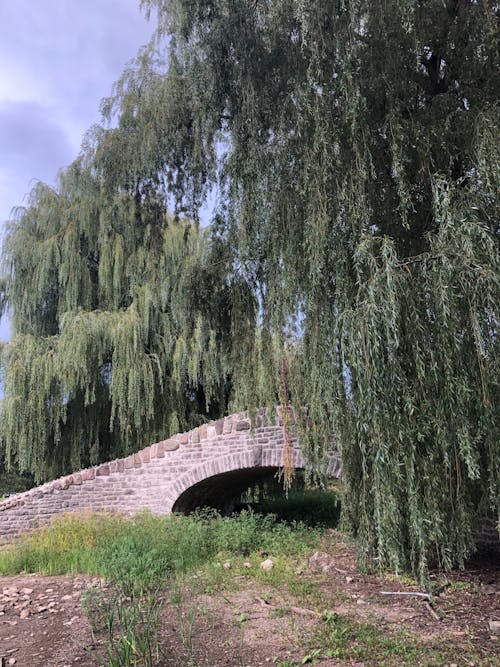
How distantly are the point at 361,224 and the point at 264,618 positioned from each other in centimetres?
334

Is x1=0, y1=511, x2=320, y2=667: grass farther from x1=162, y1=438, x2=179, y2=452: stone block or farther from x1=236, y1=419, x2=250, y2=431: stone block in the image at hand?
x1=236, y1=419, x2=250, y2=431: stone block

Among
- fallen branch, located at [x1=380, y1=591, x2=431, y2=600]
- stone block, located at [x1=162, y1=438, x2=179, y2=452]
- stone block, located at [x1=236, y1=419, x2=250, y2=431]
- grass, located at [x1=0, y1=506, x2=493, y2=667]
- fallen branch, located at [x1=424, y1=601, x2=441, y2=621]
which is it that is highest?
stone block, located at [x1=236, y1=419, x2=250, y2=431]

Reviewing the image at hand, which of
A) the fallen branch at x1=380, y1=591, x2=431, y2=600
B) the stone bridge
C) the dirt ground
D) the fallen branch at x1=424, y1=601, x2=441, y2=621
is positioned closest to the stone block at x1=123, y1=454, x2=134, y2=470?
A: the stone bridge

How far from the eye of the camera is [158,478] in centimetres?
855

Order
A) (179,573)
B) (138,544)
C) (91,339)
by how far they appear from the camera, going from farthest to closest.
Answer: (91,339) < (138,544) < (179,573)

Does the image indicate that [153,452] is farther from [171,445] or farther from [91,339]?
[91,339]

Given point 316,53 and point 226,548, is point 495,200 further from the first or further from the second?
point 226,548

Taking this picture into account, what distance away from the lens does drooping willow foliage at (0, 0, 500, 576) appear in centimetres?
370

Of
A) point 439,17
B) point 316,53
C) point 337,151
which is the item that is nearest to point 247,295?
point 337,151

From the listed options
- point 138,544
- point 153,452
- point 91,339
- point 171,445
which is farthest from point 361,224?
point 91,339

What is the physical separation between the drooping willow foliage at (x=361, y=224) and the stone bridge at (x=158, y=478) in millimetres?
1872

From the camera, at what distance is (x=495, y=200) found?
12.6ft

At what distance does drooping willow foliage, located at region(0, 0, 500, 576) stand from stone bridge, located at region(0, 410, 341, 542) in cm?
187

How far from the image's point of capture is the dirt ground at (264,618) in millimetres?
3725
